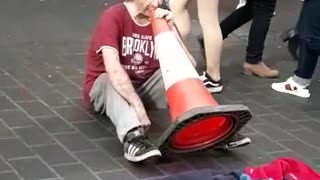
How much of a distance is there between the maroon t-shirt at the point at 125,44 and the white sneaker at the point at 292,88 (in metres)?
1.24

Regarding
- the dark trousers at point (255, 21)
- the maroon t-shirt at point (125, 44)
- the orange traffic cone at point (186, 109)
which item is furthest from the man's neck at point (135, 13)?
the dark trousers at point (255, 21)

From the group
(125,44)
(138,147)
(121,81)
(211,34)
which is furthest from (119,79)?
(211,34)

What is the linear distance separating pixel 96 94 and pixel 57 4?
10.7 feet

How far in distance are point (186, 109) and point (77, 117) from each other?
103cm

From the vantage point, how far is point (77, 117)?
4.60 m

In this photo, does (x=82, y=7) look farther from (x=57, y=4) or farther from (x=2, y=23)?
(x=2, y=23)

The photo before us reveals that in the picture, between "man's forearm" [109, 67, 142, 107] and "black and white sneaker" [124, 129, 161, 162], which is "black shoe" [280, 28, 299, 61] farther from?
"black and white sneaker" [124, 129, 161, 162]

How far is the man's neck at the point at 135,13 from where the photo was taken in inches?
170

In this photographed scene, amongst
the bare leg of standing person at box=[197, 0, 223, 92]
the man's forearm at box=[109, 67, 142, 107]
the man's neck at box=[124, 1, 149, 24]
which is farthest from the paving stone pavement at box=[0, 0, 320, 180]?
the man's neck at box=[124, 1, 149, 24]

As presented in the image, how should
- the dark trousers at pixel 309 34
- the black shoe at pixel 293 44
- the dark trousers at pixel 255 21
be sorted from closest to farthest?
1. the dark trousers at pixel 309 34
2. the dark trousers at pixel 255 21
3. the black shoe at pixel 293 44

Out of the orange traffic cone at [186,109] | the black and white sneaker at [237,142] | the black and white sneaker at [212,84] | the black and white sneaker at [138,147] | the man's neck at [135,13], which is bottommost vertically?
the black and white sneaker at [212,84]

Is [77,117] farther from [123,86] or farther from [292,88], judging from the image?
[292,88]

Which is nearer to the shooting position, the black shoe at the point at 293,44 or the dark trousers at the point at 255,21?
the dark trousers at the point at 255,21

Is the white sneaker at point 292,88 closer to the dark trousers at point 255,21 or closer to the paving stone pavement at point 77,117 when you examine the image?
the paving stone pavement at point 77,117
